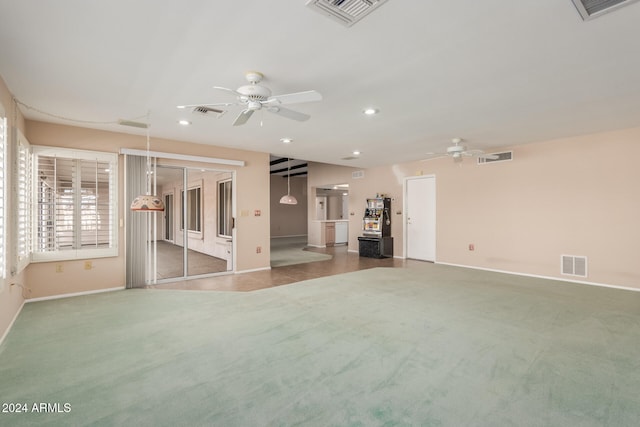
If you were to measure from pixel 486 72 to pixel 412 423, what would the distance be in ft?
10.2

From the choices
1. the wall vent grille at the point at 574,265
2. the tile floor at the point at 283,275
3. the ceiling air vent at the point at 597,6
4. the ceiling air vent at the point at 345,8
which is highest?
the ceiling air vent at the point at 597,6

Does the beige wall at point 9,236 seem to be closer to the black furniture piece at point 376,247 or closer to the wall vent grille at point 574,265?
the black furniture piece at point 376,247

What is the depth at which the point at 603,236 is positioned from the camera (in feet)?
17.1

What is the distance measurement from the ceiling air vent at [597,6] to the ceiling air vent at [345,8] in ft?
4.43

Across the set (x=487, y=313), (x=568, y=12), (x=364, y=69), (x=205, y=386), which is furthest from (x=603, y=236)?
(x=205, y=386)

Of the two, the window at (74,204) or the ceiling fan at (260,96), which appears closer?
the ceiling fan at (260,96)

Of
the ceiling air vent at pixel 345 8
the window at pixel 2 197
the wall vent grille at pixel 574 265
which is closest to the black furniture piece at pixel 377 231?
the wall vent grille at pixel 574 265

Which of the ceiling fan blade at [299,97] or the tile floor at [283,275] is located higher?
the ceiling fan blade at [299,97]

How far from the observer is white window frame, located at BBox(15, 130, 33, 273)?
367 cm

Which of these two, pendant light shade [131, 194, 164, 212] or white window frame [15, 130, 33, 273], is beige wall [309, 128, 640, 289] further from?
white window frame [15, 130, 33, 273]

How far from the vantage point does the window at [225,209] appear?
22.2ft

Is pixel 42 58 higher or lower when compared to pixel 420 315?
higher

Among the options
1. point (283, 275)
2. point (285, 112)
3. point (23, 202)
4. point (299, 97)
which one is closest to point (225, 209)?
point (283, 275)

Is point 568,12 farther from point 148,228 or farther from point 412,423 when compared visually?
point 148,228
